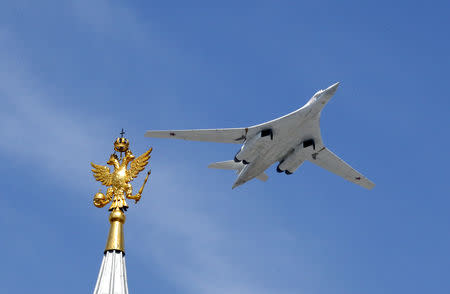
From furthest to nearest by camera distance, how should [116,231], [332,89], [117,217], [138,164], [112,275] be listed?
[332,89]
[138,164]
[117,217]
[116,231]
[112,275]

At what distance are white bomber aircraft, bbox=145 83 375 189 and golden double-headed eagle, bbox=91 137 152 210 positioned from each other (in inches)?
615

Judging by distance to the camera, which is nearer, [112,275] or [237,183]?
[112,275]

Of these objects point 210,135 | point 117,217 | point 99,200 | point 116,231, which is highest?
point 210,135

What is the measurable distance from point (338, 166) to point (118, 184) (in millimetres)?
27511

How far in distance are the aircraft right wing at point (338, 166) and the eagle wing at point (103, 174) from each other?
24.3 m

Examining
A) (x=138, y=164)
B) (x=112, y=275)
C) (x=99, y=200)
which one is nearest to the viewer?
(x=112, y=275)

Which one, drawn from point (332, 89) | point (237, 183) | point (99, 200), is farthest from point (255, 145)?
point (99, 200)

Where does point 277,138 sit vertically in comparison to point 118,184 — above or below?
above

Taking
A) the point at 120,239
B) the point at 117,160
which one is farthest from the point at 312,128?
the point at 120,239

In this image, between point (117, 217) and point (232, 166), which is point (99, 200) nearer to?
point (117, 217)

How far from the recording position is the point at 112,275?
42.2 m

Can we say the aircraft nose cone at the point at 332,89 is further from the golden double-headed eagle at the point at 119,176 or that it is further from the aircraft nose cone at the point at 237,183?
the golden double-headed eagle at the point at 119,176

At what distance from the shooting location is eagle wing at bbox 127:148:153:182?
4928 cm

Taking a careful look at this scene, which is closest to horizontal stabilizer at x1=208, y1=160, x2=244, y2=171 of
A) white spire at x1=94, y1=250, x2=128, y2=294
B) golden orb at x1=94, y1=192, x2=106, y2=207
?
golden orb at x1=94, y1=192, x2=106, y2=207
